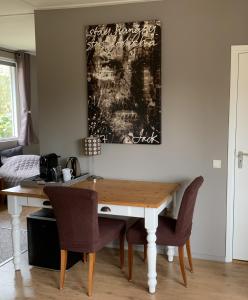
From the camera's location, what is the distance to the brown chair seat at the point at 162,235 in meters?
3.03

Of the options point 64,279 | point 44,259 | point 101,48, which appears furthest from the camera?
point 101,48

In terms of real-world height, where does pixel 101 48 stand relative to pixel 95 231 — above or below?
above

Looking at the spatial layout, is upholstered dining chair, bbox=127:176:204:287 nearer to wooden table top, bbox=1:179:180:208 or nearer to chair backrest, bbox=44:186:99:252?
wooden table top, bbox=1:179:180:208

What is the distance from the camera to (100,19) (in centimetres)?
365

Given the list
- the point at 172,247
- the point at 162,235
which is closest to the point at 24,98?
the point at 172,247

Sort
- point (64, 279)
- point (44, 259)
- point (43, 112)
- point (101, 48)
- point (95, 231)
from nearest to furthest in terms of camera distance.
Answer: point (95, 231) < point (64, 279) < point (44, 259) < point (101, 48) < point (43, 112)

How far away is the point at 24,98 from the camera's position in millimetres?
6844

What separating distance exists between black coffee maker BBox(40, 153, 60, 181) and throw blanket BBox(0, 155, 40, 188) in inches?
75.3

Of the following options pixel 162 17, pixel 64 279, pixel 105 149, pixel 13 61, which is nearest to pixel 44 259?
pixel 64 279

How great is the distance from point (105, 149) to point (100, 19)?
51.4 inches

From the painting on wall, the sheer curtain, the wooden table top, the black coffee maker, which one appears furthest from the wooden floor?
the sheer curtain

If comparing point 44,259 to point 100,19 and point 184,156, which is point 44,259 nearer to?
point 184,156

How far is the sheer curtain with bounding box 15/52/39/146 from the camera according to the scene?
6.77 m

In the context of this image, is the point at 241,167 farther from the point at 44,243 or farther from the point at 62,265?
the point at 44,243
